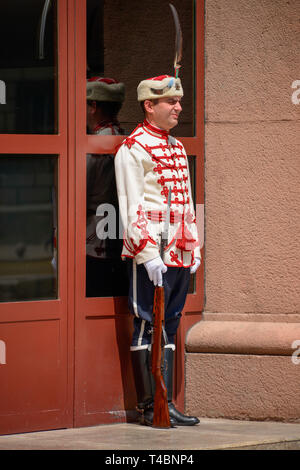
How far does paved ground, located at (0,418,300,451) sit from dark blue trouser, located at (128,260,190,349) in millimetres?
469

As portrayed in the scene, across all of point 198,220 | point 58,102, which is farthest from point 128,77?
point 198,220

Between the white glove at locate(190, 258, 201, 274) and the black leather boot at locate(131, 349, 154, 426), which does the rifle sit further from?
the white glove at locate(190, 258, 201, 274)

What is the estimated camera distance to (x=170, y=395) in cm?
559

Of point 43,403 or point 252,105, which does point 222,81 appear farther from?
point 43,403

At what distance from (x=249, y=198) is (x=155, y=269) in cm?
82

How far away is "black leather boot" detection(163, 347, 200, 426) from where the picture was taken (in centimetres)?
553

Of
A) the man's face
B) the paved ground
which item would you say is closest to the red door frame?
the paved ground

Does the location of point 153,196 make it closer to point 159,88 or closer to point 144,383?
point 159,88

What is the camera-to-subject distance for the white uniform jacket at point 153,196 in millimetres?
5355

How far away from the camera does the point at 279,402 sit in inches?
225

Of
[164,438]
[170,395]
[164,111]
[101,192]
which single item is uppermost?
[164,111]

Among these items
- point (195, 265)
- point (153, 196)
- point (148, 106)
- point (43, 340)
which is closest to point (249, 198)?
point (195, 265)

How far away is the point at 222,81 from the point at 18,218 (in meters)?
1.39

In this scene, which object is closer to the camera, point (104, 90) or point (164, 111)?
point (164, 111)
